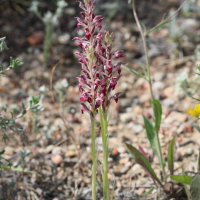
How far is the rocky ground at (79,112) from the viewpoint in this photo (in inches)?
89.3

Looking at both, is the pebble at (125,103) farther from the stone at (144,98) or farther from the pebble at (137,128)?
the pebble at (137,128)

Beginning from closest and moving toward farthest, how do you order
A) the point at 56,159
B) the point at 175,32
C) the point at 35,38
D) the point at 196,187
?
the point at 196,187
the point at 56,159
the point at 175,32
the point at 35,38

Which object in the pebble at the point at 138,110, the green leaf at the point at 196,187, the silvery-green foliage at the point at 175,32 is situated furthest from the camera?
the silvery-green foliage at the point at 175,32

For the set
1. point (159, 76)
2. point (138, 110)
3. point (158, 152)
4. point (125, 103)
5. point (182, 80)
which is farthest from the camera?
point (159, 76)

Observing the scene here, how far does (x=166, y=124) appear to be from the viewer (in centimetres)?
291

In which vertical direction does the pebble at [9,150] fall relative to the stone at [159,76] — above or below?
below

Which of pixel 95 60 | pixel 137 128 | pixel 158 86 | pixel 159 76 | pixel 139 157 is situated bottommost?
pixel 139 157

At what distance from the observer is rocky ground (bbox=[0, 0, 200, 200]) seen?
2.27 metres

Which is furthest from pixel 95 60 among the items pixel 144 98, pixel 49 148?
pixel 144 98

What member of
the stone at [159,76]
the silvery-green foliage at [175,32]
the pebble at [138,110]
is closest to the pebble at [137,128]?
the pebble at [138,110]

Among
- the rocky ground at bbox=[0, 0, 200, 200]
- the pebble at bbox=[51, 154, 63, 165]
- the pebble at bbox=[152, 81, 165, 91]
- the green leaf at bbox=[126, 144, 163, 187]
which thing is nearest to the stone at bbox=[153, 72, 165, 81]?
the rocky ground at bbox=[0, 0, 200, 200]

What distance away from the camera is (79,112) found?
323cm

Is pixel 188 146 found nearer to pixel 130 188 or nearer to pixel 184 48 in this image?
pixel 130 188

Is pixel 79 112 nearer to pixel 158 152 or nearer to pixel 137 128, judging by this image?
pixel 137 128
